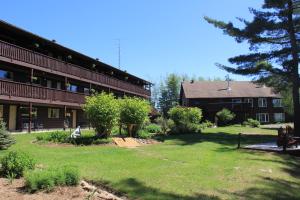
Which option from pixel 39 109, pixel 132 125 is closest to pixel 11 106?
pixel 39 109

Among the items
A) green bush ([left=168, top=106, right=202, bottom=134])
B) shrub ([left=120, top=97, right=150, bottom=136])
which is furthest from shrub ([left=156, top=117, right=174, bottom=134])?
shrub ([left=120, top=97, right=150, bottom=136])

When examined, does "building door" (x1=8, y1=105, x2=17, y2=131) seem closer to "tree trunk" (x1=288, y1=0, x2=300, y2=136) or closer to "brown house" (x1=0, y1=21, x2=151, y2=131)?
"brown house" (x1=0, y1=21, x2=151, y2=131)

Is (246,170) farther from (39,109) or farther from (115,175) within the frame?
(39,109)

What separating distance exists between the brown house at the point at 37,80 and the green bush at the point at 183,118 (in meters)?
8.39

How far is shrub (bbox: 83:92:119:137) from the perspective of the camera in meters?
21.9

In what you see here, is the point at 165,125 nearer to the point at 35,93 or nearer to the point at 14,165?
the point at 35,93

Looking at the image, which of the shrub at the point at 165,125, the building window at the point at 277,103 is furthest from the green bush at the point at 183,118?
the building window at the point at 277,103

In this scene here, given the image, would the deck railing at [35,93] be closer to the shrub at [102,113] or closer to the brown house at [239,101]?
the shrub at [102,113]

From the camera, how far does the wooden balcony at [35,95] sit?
26.5m

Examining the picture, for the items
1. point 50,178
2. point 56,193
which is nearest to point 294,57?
point 50,178

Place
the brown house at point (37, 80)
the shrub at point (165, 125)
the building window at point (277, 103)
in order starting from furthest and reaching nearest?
the building window at point (277, 103), the shrub at point (165, 125), the brown house at point (37, 80)

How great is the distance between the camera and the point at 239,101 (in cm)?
6956

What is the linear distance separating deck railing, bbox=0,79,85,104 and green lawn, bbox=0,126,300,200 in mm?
10106

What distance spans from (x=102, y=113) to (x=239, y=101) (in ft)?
167
